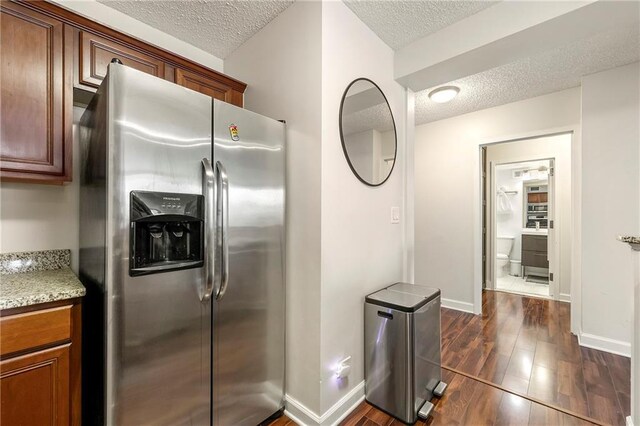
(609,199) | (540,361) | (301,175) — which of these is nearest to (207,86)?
(301,175)

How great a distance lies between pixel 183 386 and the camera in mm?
1261

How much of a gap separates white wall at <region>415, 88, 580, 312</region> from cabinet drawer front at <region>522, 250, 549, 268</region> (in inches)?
107

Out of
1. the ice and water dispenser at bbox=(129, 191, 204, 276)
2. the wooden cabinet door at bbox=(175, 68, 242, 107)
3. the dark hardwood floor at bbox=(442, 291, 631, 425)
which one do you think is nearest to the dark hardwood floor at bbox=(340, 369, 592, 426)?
the dark hardwood floor at bbox=(442, 291, 631, 425)

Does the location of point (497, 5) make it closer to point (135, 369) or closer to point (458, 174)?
point (458, 174)

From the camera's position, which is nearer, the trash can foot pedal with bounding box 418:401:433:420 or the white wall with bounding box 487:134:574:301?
the trash can foot pedal with bounding box 418:401:433:420

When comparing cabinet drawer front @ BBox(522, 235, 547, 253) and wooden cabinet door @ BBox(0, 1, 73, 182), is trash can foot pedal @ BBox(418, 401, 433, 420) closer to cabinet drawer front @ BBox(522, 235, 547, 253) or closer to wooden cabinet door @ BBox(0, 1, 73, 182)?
wooden cabinet door @ BBox(0, 1, 73, 182)

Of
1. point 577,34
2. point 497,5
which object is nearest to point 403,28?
point 497,5

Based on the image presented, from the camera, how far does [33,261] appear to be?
1551 mm

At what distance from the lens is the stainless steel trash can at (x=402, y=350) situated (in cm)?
163

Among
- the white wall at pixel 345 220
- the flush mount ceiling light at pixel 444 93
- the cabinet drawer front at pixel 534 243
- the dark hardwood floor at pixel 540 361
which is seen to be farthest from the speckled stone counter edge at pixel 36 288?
the cabinet drawer front at pixel 534 243

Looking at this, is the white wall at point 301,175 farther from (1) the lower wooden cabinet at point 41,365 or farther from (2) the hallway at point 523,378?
(1) the lower wooden cabinet at point 41,365

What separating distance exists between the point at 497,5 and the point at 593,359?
9.52 feet

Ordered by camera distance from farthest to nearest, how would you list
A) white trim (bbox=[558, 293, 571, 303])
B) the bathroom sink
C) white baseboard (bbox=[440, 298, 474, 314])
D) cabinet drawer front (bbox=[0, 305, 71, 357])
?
the bathroom sink, white trim (bbox=[558, 293, 571, 303]), white baseboard (bbox=[440, 298, 474, 314]), cabinet drawer front (bbox=[0, 305, 71, 357])

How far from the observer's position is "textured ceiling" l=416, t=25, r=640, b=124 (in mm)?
2166
